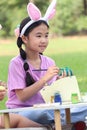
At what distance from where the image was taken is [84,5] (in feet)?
97.6

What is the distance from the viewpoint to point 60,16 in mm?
29891

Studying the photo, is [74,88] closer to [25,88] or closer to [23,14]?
[25,88]

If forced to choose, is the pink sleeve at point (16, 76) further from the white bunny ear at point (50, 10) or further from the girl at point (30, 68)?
the white bunny ear at point (50, 10)

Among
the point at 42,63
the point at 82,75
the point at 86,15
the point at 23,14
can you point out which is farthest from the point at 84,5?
the point at 42,63

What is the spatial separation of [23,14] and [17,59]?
2552cm

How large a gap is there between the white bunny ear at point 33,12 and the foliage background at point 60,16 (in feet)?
82.5

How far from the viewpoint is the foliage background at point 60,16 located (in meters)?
29.3

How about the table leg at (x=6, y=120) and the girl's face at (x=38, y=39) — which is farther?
the girl's face at (x=38, y=39)

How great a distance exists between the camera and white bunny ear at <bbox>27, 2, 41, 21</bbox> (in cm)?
368

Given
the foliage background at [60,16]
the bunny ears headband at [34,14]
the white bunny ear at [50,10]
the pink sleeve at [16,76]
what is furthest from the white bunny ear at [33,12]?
the foliage background at [60,16]

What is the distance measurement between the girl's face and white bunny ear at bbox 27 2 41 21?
0.07 m

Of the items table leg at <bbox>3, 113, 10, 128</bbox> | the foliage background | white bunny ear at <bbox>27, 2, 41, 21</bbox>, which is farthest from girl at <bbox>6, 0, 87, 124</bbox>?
the foliage background

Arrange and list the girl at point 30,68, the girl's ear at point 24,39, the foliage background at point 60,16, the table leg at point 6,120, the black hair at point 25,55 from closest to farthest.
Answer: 1. the table leg at point 6,120
2. the girl at point 30,68
3. the black hair at point 25,55
4. the girl's ear at point 24,39
5. the foliage background at point 60,16

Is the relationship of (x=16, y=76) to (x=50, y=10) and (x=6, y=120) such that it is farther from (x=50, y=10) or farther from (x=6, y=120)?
(x=50, y=10)
